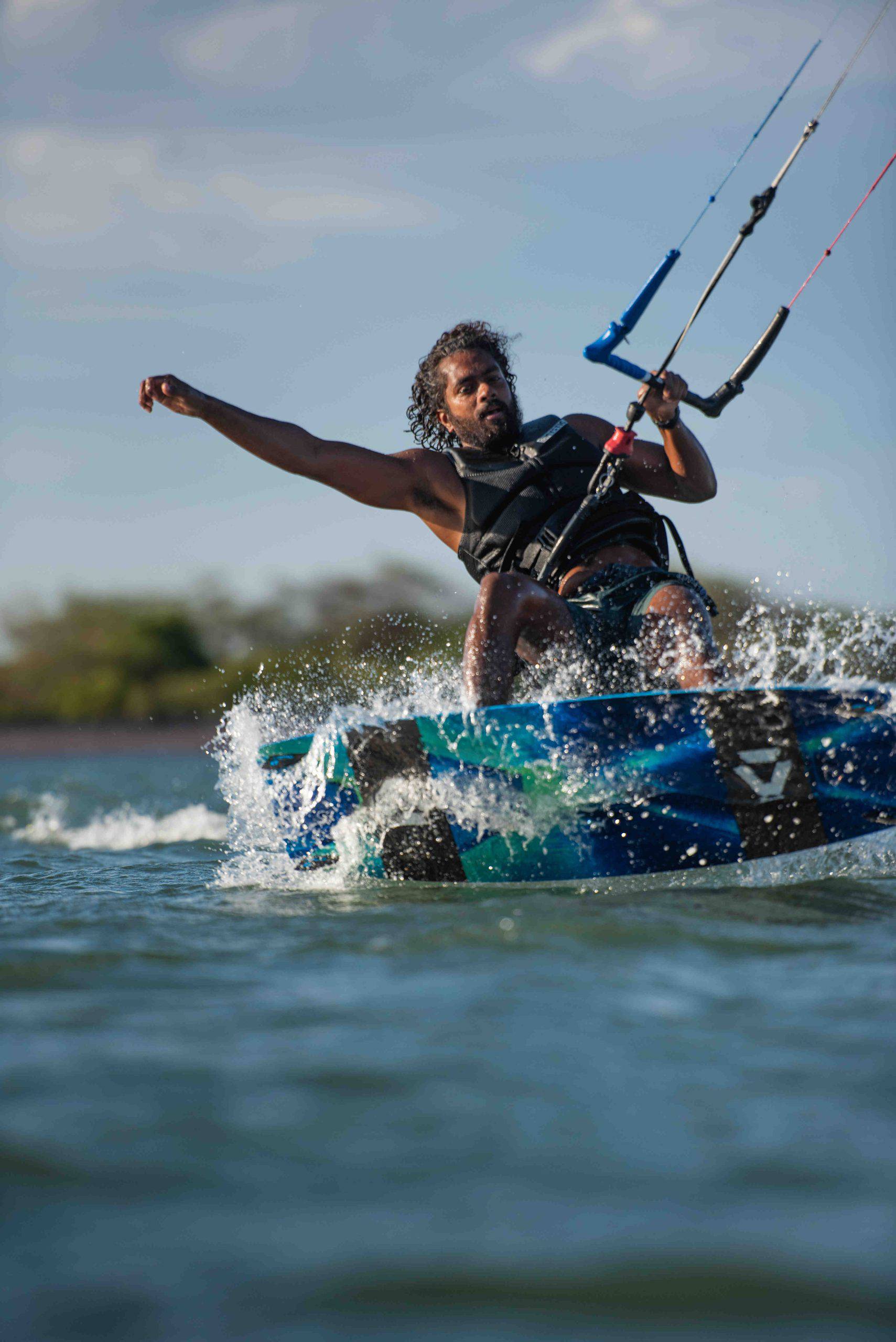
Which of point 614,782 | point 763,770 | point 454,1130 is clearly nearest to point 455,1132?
point 454,1130

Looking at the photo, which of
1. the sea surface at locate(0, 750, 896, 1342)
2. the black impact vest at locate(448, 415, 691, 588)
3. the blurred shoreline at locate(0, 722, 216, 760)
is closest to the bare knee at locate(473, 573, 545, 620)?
the black impact vest at locate(448, 415, 691, 588)

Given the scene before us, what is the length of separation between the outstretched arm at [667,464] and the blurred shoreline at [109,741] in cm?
2760

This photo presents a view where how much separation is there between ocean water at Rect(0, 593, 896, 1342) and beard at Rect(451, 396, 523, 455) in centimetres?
200

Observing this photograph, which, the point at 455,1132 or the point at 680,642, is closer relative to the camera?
the point at 455,1132

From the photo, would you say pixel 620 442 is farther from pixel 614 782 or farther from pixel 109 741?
pixel 109 741

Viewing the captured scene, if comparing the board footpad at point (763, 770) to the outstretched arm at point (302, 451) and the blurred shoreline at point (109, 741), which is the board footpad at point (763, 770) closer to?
the outstretched arm at point (302, 451)

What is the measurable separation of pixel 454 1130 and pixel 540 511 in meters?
2.70

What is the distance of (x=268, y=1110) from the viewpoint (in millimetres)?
1528

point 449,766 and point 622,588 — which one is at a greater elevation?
point 622,588

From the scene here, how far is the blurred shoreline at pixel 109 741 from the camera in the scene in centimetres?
3231

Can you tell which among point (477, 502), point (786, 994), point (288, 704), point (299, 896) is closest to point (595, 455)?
→ point (477, 502)

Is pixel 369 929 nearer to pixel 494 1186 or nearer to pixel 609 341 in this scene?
pixel 494 1186

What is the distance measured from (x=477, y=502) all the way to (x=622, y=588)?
64 cm

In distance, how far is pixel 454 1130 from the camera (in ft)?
4.82
